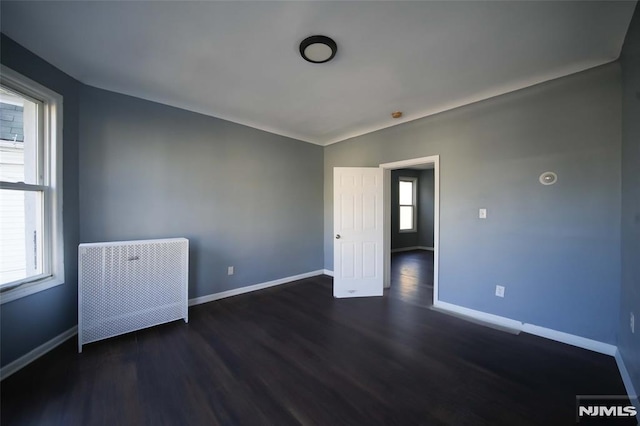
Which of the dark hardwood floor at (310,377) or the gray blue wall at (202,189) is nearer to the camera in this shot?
the dark hardwood floor at (310,377)

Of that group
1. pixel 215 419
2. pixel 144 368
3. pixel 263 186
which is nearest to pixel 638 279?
pixel 215 419

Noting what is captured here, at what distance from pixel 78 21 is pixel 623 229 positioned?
4.43 metres

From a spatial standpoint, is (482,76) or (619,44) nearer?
(619,44)

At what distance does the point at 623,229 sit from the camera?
2041mm

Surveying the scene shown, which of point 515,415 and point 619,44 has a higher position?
point 619,44

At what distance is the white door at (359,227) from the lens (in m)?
3.77

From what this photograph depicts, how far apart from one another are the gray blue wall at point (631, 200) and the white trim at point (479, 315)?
2.43ft

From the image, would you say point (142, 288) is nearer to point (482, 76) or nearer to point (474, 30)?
point (474, 30)

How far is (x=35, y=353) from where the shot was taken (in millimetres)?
2057

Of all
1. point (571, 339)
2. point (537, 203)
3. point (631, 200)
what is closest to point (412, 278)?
point (571, 339)

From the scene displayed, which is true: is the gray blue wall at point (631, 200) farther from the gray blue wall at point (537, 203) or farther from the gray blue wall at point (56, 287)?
the gray blue wall at point (56, 287)

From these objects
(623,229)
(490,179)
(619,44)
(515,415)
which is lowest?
(515,415)

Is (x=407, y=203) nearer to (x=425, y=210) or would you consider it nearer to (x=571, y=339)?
(x=425, y=210)

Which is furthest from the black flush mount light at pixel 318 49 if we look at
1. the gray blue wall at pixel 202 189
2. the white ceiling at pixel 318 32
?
the gray blue wall at pixel 202 189
